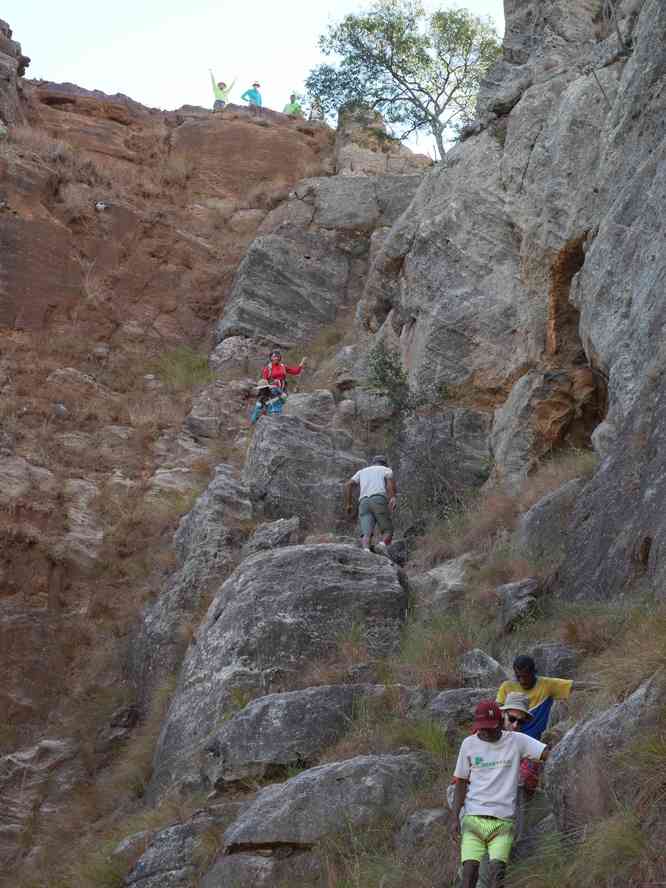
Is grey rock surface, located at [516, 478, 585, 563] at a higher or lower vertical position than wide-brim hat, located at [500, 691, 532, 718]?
higher

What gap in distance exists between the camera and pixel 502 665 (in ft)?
35.9

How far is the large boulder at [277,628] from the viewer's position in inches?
489

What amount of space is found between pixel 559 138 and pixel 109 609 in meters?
9.18

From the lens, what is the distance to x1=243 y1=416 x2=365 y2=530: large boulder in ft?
57.3

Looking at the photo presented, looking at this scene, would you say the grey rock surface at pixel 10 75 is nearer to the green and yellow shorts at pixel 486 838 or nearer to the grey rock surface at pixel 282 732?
the grey rock surface at pixel 282 732

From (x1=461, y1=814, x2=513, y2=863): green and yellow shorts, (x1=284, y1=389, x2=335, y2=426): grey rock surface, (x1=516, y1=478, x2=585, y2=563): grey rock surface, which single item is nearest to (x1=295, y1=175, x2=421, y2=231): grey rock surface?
(x1=284, y1=389, x2=335, y2=426): grey rock surface

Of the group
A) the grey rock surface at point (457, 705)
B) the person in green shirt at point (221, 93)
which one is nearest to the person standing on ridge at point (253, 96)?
the person in green shirt at point (221, 93)

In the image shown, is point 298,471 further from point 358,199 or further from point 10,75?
point 10,75

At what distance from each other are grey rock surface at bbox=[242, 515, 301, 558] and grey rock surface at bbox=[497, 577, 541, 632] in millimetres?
3971

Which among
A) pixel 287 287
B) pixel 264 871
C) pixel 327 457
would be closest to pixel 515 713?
pixel 264 871

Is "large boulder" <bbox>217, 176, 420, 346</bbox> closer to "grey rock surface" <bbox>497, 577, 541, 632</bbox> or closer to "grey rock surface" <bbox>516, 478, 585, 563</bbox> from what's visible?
"grey rock surface" <bbox>516, 478, 585, 563</bbox>

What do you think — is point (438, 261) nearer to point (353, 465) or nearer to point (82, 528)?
point (353, 465)

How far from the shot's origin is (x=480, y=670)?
35.1ft

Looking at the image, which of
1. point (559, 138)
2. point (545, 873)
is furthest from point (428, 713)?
point (559, 138)
